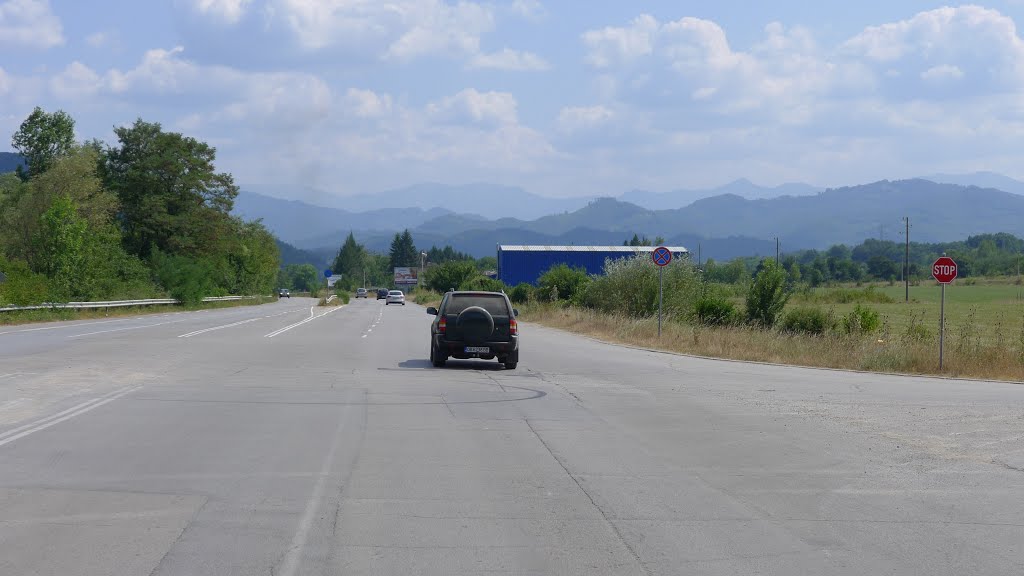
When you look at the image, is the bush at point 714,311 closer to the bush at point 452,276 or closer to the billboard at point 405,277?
the bush at point 452,276

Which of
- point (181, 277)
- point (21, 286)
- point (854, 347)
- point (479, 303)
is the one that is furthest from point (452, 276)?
point (479, 303)

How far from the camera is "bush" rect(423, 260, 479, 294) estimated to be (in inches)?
4304

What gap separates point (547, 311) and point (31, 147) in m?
56.0

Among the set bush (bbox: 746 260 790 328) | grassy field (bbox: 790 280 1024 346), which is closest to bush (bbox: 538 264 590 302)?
grassy field (bbox: 790 280 1024 346)

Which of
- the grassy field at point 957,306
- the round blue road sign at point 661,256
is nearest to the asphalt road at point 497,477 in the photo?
the round blue road sign at point 661,256

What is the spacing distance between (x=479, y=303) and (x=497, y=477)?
1338 centimetres

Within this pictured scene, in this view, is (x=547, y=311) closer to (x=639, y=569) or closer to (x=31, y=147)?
(x=639, y=569)

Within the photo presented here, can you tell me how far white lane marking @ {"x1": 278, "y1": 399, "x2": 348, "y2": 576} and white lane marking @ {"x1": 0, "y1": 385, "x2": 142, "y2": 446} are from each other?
3.49 m

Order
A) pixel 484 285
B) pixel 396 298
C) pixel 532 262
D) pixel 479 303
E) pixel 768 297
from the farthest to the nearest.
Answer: pixel 532 262 → pixel 396 298 → pixel 484 285 → pixel 768 297 → pixel 479 303

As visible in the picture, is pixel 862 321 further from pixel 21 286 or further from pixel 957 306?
pixel 957 306

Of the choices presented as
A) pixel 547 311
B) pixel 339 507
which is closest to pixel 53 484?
pixel 339 507

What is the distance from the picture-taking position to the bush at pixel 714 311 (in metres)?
41.1

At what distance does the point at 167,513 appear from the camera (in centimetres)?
708

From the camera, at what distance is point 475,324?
68.0 ft
